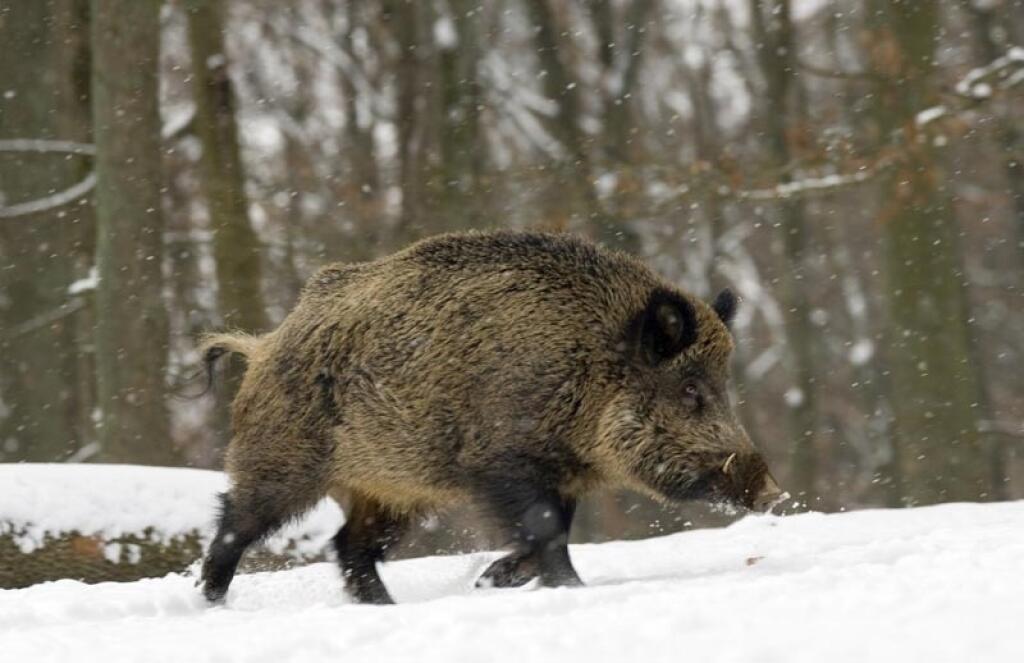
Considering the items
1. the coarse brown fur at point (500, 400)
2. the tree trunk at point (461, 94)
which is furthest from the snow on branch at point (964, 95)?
the coarse brown fur at point (500, 400)

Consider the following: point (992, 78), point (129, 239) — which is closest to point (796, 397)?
point (992, 78)

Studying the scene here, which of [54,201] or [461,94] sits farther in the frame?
[461,94]

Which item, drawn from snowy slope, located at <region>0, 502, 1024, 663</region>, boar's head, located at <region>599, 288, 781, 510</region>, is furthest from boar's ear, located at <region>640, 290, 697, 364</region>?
snowy slope, located at <region>0, 502, 1024, 663</region>

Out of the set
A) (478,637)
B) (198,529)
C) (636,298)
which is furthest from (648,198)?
(478,637)

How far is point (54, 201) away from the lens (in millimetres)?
14352

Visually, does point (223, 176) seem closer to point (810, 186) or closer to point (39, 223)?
point (39, 223)

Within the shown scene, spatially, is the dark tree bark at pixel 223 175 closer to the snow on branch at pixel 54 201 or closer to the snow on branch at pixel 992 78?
the snow on branch at pixel 54 201

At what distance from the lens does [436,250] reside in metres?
7.17

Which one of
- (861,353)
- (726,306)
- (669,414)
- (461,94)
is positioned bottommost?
(861,353)

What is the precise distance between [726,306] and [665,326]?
73 cm

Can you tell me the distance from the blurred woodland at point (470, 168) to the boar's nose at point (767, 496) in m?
3.86

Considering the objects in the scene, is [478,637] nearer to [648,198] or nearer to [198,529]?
[198,529]

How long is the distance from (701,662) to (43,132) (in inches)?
534

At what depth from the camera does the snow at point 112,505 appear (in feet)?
28.9
